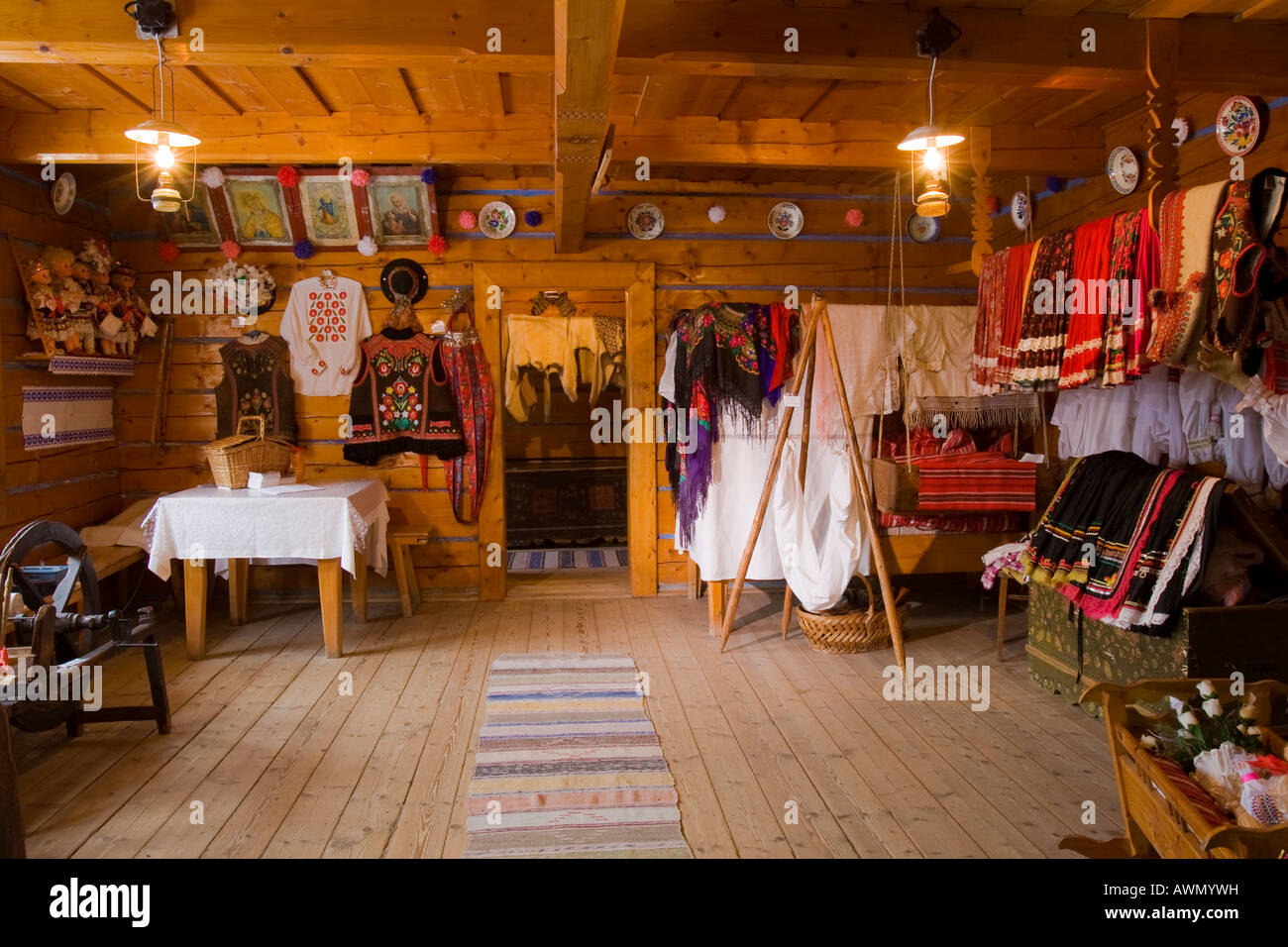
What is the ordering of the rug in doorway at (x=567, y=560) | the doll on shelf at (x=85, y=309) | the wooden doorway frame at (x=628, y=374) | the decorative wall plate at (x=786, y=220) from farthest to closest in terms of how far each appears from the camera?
the rug in doorway at (x=567, y=560)
the decorative wall plate at (x=786, y=220)
the wooden doorway frame at (x=628, y=374)
the doll on shelf at (x=85, y=309)

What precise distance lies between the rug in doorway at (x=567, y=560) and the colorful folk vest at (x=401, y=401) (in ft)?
5.24

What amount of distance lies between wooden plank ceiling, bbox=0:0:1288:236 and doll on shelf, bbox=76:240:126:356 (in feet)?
2.47

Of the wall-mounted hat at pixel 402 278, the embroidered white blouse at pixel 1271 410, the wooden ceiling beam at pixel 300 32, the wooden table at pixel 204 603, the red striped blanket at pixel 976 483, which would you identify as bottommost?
the wooden table at pixel 204 603

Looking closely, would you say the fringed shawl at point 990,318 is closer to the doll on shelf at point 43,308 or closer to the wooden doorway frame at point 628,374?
the wooden doorway frame at point 628,374

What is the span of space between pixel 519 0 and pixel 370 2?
529mm

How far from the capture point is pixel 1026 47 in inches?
143

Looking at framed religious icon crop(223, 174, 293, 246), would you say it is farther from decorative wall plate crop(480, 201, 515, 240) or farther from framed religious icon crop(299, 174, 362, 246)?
decorative wall plate crop(480, 201, 515, 240)

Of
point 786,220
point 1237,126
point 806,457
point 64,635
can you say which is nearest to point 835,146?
point 786,220

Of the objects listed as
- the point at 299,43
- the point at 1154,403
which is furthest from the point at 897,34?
the point at 299,43

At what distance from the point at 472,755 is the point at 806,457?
235cm

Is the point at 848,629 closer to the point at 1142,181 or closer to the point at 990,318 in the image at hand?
the point at 990,318

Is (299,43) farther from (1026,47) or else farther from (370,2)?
(1026,47)

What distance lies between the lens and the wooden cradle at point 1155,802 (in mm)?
1852

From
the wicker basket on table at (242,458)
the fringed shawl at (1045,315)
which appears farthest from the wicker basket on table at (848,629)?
the wicker basket on table at (242,458)
